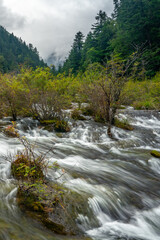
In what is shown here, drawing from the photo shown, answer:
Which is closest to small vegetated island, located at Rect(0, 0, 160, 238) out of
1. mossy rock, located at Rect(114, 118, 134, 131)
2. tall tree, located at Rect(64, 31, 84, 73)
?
mossy rock, located at Rect(114, 118, 134, 131)

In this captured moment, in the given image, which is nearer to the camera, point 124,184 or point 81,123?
point 124,184

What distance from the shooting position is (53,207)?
2697 mm

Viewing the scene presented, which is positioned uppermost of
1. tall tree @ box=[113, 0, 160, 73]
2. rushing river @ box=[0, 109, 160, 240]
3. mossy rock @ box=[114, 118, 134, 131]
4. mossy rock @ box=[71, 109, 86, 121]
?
tall tree @ box=[113, 0, 160, 73]

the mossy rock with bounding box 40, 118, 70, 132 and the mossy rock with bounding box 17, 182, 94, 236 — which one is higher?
the mossy rock with bounding box 40, 118, 70, 132

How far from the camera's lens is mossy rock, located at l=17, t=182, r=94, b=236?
8.09 ft

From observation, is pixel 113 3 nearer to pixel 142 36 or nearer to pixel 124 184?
pixel 142 36

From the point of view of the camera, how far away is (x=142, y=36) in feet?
88.7

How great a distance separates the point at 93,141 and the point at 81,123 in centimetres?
205

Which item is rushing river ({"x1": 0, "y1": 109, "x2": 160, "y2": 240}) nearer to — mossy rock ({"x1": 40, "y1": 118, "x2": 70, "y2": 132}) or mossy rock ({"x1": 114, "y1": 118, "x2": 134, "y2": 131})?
mossy rock ({"x1": 40, "y1": 118, "x2": 70, "y2": 132})

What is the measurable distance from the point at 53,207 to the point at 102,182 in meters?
1.75

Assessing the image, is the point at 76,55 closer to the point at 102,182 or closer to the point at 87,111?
the point at 87,111

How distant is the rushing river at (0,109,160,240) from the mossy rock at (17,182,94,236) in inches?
4.2

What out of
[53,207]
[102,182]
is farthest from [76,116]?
[53,207]

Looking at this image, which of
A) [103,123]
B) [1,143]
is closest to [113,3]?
[103,123]
